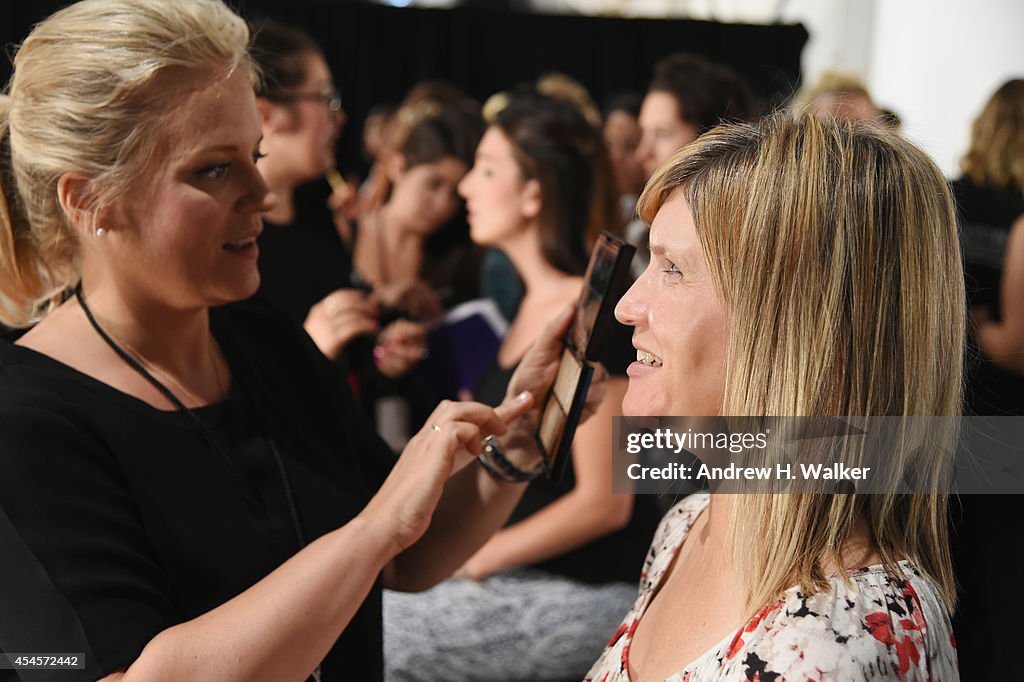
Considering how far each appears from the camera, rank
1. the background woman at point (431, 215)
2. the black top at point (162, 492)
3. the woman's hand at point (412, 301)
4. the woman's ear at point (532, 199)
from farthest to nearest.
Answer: the background woman at point (431, 215)
the woman's hand at point (412, 301)
the woman's ear at point (532, 199)
the black top at point (162, 492)

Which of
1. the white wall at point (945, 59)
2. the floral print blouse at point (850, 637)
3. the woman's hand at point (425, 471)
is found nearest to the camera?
the floral print blouse at point (850, 637)

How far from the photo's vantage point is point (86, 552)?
42.8 inches

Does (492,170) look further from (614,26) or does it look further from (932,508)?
(614,26)

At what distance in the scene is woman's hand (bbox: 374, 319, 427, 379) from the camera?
2.63 meters

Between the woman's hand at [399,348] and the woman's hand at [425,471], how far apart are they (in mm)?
1283

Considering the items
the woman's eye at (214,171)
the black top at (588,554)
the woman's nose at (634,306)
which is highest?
the woman's eye at (214,171)

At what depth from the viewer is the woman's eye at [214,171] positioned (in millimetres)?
1334

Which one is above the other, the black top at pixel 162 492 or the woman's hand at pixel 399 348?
the black top at pixel 162 492

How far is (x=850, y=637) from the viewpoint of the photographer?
899mm

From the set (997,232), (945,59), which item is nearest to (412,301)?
(997,232)

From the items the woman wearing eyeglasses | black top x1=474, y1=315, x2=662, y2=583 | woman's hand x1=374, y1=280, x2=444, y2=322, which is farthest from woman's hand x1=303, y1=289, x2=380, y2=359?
woman's hand x1=374, y1=280, x2=444, y2=322

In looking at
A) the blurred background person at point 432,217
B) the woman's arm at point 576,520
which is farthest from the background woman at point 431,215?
the woman's arm at point 576,520

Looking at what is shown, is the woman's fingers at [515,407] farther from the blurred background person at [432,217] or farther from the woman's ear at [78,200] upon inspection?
the blurred background person at [432,217]

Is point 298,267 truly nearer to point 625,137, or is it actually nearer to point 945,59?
point 625,137
